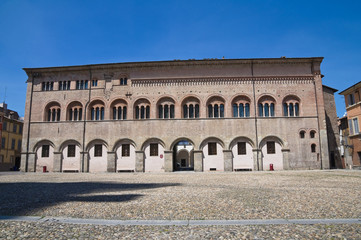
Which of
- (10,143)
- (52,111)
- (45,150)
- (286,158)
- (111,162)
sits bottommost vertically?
(111,162)

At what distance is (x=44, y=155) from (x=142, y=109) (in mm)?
11963

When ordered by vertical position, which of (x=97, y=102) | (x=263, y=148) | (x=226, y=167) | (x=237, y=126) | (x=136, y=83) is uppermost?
(x=136, y=83)

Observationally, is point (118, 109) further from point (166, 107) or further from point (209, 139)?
point (209, 139)

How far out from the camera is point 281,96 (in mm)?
27047

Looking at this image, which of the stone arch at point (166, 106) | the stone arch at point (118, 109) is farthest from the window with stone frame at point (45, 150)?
the stone arch at point (166, 106)

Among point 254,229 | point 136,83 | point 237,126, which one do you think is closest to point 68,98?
point 136,83

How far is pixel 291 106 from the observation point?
89.7 feet

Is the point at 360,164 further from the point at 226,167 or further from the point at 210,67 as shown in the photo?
the point at 210,67

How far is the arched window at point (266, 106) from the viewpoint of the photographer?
2694cm

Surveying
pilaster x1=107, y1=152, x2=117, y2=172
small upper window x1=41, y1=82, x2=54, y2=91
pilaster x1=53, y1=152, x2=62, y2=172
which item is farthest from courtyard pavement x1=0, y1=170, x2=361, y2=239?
small upper window x1=41, y1=82, x2=54, y2=91

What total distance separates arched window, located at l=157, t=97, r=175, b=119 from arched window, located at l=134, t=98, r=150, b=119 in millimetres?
1315

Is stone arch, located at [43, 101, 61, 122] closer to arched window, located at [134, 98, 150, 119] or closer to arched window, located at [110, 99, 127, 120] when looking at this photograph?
arched window, located at [110, 99, 127, 120]

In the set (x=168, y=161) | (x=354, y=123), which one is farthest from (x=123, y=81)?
(x=354, y=123)

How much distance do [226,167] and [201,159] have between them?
2670 mm
